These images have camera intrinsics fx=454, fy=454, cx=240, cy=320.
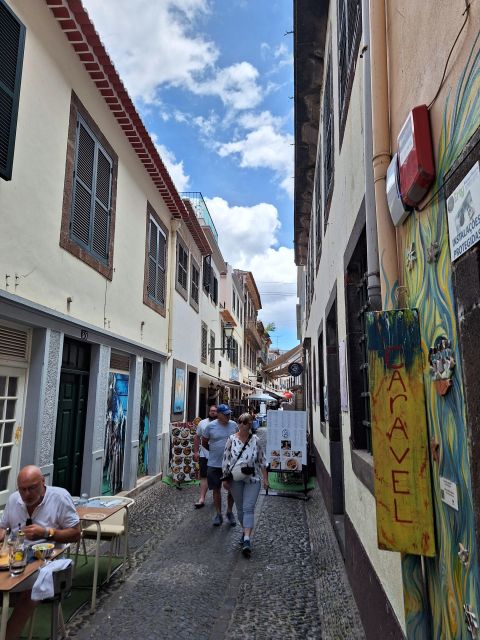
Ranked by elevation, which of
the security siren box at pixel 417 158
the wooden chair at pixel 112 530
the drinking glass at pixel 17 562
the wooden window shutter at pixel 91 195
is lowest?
the wooden chair at pixel 112 530

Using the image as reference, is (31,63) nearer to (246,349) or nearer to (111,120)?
(111,120)

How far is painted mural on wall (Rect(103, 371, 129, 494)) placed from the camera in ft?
25.9

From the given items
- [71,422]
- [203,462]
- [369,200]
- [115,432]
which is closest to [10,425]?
[71,422]

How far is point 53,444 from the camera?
18.8ft

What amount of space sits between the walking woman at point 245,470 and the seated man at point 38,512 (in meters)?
2.46

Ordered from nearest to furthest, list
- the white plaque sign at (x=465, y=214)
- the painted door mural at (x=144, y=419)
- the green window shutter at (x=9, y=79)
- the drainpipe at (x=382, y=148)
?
1. the white plaque sign at (x=465, y=214)
2. the drainpipe at (x=382, y=148)
3. the green window shutter at (x=9, y=79)
4. the painted door mural at (x=144, y=419)

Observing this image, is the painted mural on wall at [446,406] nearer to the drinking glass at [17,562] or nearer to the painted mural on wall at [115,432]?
the drinking glass at [17,562]

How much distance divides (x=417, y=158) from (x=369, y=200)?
0.95m

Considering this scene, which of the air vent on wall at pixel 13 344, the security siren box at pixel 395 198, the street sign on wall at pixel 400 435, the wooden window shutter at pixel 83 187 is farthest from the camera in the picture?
the wooden window shutter at pixel 83 187

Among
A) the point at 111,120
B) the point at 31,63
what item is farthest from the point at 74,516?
the point at 111,120

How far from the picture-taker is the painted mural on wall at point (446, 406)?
5.45 ft

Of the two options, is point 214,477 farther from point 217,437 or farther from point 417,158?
point 417,158

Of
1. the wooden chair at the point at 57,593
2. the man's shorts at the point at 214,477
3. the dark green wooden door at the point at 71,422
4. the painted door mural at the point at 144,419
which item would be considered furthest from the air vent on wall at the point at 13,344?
the painted door mural at the point at 144,419

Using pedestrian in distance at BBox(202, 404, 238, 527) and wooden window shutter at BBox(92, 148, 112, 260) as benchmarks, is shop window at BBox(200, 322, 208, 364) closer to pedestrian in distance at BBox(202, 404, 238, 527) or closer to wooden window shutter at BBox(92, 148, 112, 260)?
pedestrian in distance at BBox(202, 404, 238, 527)
